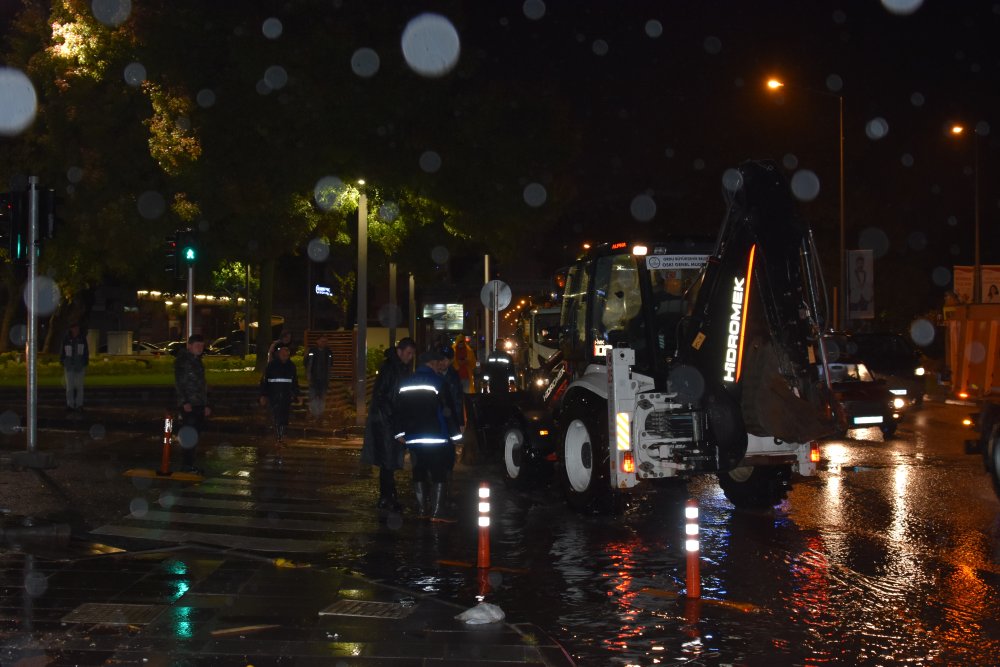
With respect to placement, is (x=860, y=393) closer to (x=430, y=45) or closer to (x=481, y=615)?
(x=481, y=615)

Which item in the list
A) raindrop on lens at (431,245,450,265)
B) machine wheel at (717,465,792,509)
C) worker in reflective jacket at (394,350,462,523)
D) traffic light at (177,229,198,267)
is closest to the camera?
worker in reflective jacket at (394,350,462,523)

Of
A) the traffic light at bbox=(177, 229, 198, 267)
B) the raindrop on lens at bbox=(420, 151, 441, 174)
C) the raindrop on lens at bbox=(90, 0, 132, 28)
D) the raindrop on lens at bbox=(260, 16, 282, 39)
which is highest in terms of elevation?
the raindrop on lens at bbox=(90, 0, 132, 28)

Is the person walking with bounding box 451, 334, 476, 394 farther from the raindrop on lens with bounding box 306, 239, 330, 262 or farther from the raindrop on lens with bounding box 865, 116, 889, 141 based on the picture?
the raindrop on lens with bounding box 865, 116, 889, 141

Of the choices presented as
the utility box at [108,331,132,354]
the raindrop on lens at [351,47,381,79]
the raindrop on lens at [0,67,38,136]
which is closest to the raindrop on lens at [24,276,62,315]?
the utility box at [108,331,132,354]

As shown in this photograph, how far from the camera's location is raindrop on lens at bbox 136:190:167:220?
28750 mm

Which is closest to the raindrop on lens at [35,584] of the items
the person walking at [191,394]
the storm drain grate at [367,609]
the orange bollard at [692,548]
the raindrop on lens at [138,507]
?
the storm drain grate at [367,609]

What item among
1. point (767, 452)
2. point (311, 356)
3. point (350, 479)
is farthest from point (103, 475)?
point (767, 452)

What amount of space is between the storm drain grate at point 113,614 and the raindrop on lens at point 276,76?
61.0 feet

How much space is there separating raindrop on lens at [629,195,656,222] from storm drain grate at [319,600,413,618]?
45.8 metres

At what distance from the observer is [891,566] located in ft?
30.5

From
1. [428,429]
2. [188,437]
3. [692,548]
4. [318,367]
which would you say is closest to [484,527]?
[692,548]

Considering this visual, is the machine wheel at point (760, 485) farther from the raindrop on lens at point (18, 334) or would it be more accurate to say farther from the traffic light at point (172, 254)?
the raindrop on lens at point (18, 334)

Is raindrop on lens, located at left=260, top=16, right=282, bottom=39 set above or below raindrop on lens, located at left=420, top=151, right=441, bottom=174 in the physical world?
above

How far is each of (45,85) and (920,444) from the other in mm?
25520
